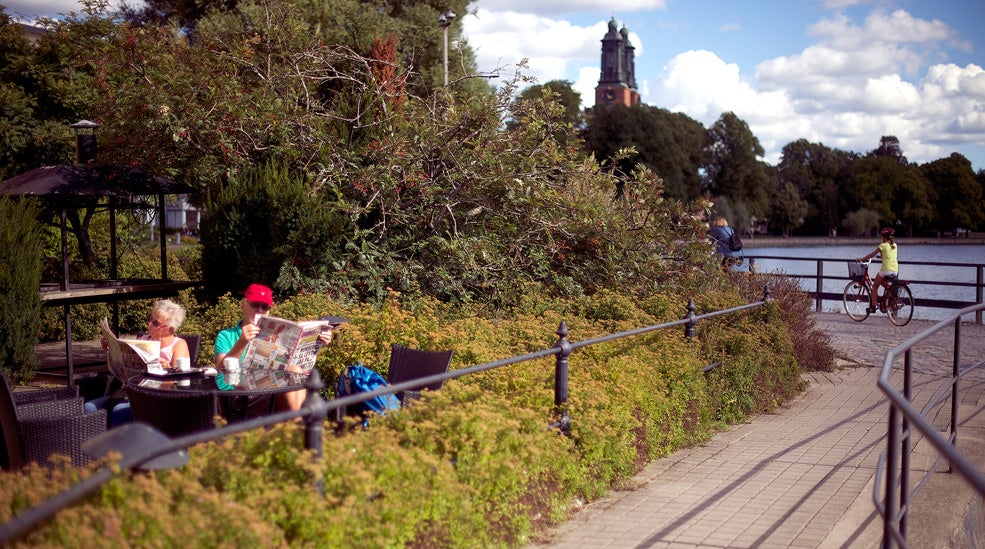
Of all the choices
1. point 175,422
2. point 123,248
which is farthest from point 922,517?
point 123,248

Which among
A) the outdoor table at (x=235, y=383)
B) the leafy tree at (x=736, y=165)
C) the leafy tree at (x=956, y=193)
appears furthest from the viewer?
the leafy tree at (x=736, y=165)

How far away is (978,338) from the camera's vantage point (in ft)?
49.0

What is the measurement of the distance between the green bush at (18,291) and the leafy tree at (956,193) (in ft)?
222

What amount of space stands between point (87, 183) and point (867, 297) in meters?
15.1

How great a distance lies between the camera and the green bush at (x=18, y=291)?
811cm

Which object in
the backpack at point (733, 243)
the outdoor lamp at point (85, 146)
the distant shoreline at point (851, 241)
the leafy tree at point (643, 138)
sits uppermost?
the leafy tree at point (643, 138)

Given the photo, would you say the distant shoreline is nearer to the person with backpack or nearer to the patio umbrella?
the person with backpack

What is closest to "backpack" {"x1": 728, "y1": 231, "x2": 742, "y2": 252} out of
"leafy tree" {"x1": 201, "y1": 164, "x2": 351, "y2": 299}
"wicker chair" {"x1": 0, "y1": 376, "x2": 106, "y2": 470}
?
"leafy tree" {"x1": 201, "y1": 164, "x2": 351, "y2": 299}

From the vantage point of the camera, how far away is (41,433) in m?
4.73

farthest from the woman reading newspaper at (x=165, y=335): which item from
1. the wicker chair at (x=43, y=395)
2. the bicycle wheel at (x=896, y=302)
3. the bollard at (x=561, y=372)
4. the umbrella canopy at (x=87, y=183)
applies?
the bicycle wheel at (x=896, y=302)

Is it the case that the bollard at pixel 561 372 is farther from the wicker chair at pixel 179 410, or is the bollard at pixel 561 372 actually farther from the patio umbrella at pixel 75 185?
the patio umbrella at pixel 75 185

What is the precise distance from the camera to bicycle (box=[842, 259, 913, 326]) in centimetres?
1717

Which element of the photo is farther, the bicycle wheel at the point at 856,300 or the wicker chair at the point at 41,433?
the bicycle wheel at the point at 856,300

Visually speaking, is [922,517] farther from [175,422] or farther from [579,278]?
[579,278]
